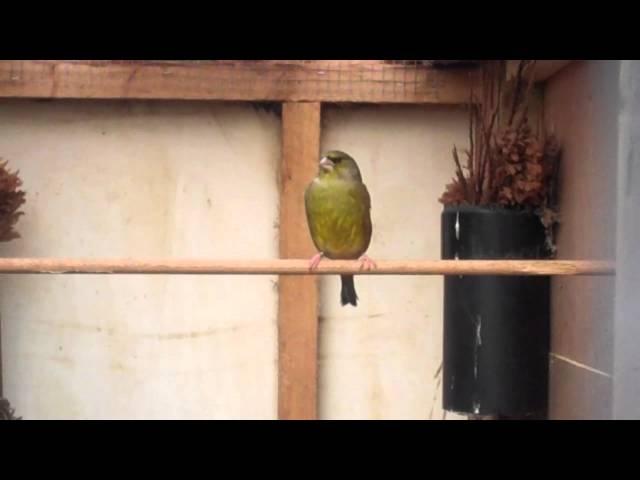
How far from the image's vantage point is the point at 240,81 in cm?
315

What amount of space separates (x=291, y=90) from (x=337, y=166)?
0.34 meters

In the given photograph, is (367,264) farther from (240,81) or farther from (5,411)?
(5,411)

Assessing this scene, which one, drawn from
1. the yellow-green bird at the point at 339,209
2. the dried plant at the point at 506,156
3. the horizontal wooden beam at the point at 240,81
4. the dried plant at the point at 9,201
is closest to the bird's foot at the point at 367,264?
the yellow-green bird at the point at 339,209

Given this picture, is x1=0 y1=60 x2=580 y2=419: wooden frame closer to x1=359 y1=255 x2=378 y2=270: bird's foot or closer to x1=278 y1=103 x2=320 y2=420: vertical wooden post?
x1=278 y1=103 x2=320 y2=420: vertical wooden post

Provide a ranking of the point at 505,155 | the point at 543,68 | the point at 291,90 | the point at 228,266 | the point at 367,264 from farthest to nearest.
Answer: the point at 291,90 < the point at 543,68 < the point at 505,155 < the point at 367,264 < the point at 228,266

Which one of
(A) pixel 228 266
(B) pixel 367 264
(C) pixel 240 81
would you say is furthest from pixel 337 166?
(A) pixel 228 266

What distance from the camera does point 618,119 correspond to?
8.20 ft

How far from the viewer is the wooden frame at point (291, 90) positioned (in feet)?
10.3

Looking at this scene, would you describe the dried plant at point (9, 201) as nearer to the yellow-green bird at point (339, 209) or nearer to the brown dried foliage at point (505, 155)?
the yellow-green bird at point (339, 209)

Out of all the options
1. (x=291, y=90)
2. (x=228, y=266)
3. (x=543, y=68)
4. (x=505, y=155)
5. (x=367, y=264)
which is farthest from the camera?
(x=291, y=90)

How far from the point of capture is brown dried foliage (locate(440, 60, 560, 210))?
2.94 meters

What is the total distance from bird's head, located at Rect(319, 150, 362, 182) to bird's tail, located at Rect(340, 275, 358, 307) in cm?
31

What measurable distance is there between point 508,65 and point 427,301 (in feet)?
2.64

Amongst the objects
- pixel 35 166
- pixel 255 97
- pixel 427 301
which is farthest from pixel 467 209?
pixel 35 166
